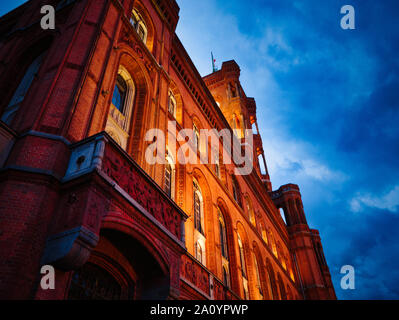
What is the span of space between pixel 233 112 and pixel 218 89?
5.05 metres

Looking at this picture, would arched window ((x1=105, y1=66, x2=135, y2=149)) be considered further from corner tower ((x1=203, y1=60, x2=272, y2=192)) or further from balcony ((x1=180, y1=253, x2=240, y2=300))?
corner tower ((x1=203, y1=60, x2=272, y2=192))

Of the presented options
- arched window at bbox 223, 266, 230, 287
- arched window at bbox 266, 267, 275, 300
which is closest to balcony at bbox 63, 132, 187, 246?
arched window at bbox 223, 266, 230, 287

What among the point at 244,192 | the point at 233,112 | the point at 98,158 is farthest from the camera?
the point at 233,112

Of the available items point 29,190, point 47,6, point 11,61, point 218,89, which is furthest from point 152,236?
point 218,89

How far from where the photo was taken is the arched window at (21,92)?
1013 centimetres

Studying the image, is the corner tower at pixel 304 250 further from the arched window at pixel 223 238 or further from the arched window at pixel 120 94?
the arched window at pixel 120 94

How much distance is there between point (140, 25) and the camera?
15.0 meters

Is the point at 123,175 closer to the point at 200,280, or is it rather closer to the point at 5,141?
the point at 5,141

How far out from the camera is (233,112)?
3706 cm

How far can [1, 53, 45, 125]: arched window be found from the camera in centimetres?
1013

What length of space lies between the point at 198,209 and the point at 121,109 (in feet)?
20.5

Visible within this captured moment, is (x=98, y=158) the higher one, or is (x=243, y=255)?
(x=243, y=255)

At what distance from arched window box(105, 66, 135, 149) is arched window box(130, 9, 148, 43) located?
3.30 m

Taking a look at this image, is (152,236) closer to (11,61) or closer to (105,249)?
(105,249)
